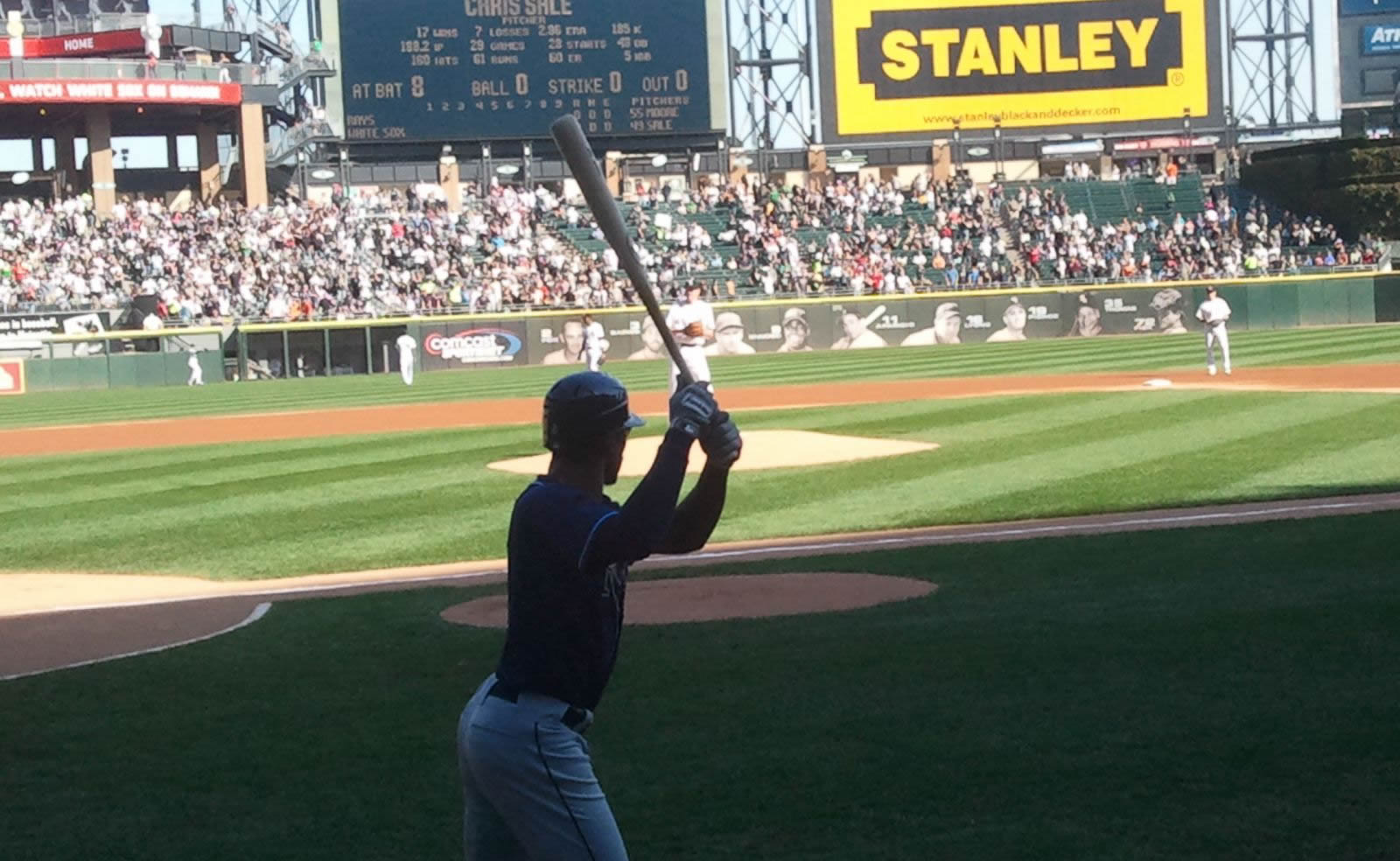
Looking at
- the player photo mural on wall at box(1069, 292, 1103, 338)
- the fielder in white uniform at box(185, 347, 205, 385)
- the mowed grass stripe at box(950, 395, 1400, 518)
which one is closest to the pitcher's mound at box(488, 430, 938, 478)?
the mowed grass stripe at box(950, 395, 1400, 518)

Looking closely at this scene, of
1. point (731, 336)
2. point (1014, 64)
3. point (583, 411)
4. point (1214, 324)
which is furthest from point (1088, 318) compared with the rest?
point (583, 411)

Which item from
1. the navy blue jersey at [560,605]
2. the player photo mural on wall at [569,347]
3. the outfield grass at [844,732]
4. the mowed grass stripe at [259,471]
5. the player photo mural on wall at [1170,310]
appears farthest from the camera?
the player photo mural on wall at [1170,310]

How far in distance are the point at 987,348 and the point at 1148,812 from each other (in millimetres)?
36528

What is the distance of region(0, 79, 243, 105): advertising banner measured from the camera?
49.8 meters

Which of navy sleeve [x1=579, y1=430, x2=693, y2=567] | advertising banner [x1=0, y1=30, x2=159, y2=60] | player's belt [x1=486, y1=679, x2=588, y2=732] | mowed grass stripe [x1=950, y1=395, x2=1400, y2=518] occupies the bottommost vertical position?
mowed grass stripe [x1=950, y1=395, x2=1400, y2=518]

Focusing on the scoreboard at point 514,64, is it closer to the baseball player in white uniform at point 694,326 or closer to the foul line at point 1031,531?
the baseball player in white uniform at point 694,326

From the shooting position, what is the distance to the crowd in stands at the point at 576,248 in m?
44.9

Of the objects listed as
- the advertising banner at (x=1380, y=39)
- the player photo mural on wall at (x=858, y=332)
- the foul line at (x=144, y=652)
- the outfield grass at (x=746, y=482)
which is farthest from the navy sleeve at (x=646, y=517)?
the advertising banner at (x=1380, y=39)

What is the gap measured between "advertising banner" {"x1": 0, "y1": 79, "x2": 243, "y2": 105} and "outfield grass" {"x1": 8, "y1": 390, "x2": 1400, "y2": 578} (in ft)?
104

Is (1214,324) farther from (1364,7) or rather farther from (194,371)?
(1364,7)

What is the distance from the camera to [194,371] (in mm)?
41750

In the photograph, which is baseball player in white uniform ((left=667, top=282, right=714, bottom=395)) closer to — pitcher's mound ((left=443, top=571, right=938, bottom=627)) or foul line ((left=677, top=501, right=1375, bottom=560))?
foul line ((left=677, top=501, right=1375, bottom=560))

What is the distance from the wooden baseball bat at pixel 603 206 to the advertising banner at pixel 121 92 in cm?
4966

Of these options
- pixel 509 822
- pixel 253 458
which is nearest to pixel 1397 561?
pixel 509 822
